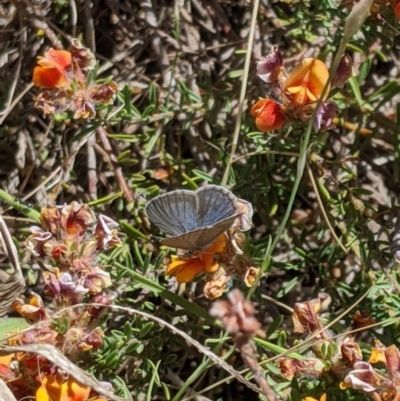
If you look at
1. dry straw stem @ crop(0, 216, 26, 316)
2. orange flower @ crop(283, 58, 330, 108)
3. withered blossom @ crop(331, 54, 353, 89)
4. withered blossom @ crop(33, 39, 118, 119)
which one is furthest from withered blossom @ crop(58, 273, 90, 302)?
withered blossom @ crop(331, 54, 353, 89)

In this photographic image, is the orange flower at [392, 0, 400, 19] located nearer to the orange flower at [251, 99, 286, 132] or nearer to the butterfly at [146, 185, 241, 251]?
the orange flower at [251, 99, 286, 132]

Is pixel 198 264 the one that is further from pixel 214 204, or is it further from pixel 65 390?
pixel 65 390

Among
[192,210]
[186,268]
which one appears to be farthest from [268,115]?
[186,268]

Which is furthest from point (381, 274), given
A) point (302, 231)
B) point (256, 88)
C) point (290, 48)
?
point (290, 48)

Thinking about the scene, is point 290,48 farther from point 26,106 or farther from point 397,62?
point 26,106

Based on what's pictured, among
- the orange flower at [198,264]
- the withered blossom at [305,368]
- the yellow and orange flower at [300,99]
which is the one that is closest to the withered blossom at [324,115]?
the yellow and orange flower at [300,99]

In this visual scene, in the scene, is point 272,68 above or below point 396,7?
below

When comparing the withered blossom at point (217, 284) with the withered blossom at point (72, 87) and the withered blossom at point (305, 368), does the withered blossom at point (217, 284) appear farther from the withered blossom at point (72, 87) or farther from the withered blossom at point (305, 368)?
the withered blossom at point (72, 87)
